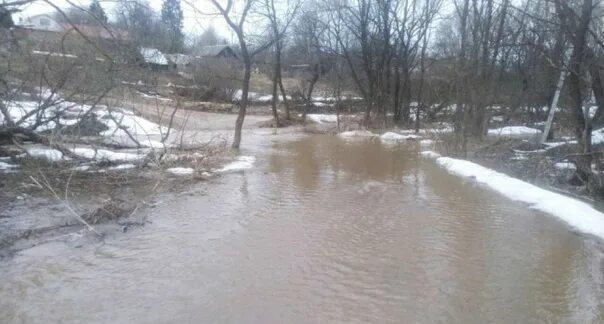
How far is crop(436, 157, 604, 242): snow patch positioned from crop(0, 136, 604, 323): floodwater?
0.33 m

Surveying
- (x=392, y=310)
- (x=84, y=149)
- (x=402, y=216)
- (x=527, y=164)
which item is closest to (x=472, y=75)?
(x=527, y=164)

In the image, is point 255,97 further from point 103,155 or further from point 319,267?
point 319,267

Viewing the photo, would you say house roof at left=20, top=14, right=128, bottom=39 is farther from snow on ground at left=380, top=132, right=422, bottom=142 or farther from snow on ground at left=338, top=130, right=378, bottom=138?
snow on ground at left=338, top=130, right=378, bottom=138

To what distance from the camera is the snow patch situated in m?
9.05

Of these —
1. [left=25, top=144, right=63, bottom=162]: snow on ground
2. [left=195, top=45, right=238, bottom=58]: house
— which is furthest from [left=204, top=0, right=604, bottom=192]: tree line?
[left=195, top=45, right=238, bottom=58]: house

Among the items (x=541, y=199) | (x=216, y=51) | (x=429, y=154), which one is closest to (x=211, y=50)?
(x=216, y=51)

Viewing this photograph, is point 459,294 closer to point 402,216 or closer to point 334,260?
point 334,260

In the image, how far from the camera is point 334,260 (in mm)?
7363

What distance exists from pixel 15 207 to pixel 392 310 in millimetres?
7755

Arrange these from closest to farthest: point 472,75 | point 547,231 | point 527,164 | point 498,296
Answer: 1. point 498,296
2. point 547,231
3. point 527,164
4. point 472,75

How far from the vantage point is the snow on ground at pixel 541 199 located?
29.7 feet

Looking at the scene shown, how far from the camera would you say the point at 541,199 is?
35.4ft

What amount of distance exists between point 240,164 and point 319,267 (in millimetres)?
9088

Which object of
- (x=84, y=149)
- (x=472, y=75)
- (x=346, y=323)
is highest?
(x=472, y=75)
